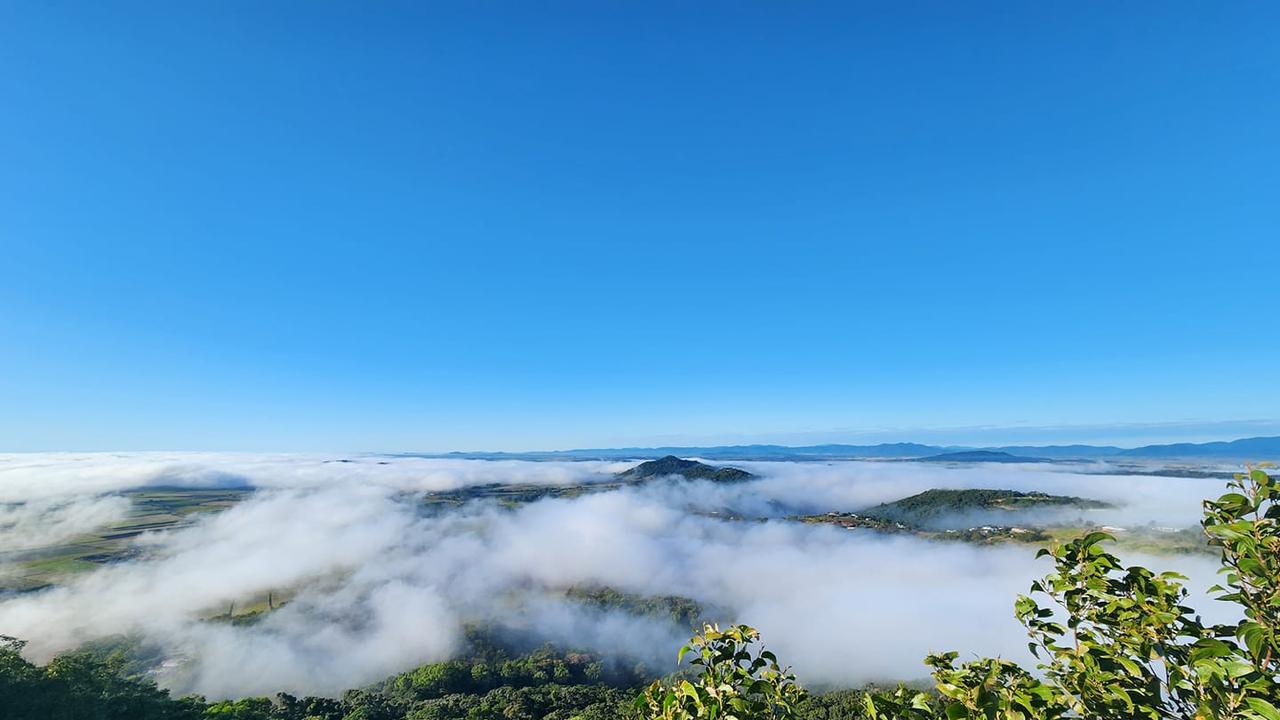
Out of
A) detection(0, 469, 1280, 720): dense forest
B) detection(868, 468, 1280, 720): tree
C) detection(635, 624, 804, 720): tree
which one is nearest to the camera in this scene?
detection(868, 468, 1280, 720): tree

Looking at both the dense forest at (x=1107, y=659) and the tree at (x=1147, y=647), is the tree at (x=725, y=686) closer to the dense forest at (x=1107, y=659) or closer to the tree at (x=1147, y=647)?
Answer: the dense forest at (x=1107, y=659)

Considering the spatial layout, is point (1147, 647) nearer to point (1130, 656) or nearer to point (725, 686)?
point (1130, 656)

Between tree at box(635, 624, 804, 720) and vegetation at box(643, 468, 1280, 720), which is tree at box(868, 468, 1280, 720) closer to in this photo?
vegetation at box(643, 468, 1280, 720)

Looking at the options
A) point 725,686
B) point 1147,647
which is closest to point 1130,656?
point 1147,647

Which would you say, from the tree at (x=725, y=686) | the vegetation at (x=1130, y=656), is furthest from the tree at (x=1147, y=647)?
the tree at (x=725, y=686)

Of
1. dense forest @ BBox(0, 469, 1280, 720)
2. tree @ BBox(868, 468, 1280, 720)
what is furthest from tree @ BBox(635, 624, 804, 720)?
tree @ BBox(868, 468, 1280, 720)

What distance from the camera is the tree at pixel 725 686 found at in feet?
17.4

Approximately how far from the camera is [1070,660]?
237 inches

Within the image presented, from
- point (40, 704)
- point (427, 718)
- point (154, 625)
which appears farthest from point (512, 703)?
point (154, 625)

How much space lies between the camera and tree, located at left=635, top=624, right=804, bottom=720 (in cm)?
531

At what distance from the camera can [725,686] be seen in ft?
16.9

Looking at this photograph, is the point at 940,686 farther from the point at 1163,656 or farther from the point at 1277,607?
the point at 1277,607

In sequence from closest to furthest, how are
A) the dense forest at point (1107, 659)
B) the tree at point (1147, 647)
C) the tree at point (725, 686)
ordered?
the tree at point (1147, 647), the dense forest at point (1107, 659), the tree at point (725, 686)

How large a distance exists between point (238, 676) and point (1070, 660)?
23189cm
